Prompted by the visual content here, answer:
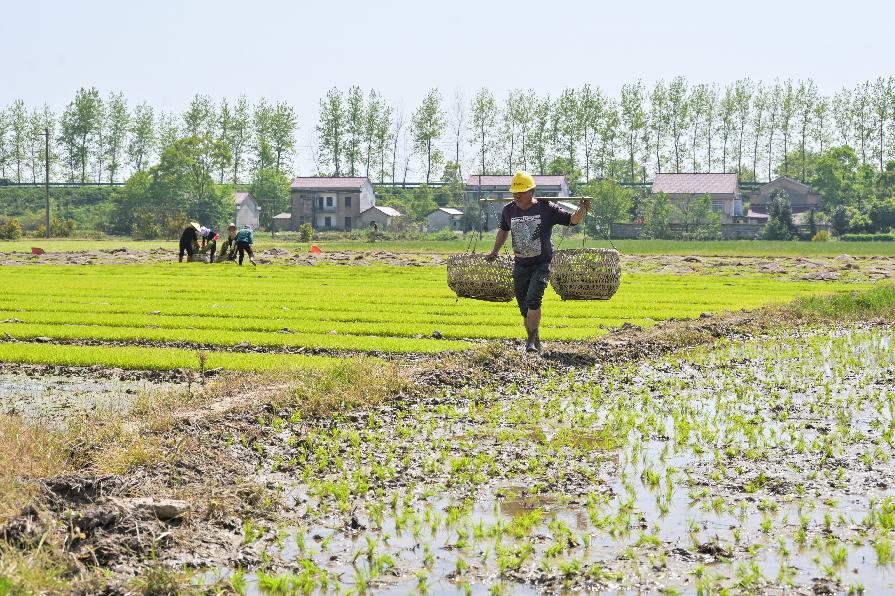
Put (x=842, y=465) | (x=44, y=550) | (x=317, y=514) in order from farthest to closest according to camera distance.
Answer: (x=842, y=465)
(x=317, y=514)
(x=44, y=550)

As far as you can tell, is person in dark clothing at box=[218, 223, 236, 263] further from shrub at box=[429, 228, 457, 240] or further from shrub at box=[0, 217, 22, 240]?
shrub at box=[429, 228, 457, 240]

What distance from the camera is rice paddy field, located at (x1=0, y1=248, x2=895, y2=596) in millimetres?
5180

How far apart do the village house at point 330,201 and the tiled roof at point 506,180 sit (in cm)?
1102

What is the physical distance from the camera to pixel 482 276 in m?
13.9

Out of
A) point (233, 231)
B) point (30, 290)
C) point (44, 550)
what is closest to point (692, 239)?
point (233, 231)

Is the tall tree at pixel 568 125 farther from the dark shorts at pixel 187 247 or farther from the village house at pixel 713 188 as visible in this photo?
the dark shorts at pixel 187 247

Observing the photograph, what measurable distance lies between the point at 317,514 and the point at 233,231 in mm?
32253

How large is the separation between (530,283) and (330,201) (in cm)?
9617

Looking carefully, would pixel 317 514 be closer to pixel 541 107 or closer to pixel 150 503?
pixel 150 503

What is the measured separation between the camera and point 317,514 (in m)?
6.12

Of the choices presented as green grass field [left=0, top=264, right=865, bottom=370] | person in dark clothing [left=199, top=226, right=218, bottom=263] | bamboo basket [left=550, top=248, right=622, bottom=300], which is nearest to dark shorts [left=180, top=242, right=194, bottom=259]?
person in dark clothing [left=199, top=226, right=218, bottom=263]

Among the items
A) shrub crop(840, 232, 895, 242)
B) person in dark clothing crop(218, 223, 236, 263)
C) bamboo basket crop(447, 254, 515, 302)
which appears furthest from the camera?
shrub crop(840, 232, 895, 242)

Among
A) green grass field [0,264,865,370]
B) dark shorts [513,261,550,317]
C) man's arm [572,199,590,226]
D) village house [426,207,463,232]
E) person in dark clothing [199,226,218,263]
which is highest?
village house [426,207,463,232]

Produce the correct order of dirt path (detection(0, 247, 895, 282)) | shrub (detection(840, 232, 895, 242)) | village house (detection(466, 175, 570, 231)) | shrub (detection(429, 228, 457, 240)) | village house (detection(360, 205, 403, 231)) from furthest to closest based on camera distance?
village house (detection(360, 205, 403, 231)), village house (detection(466, 175, 570, 231)), shrub (detection(429, 228, 457, 240)), shrub (detection(840, 232, 895, 242)), dirt path (detection(0, 247, 895, 282))
